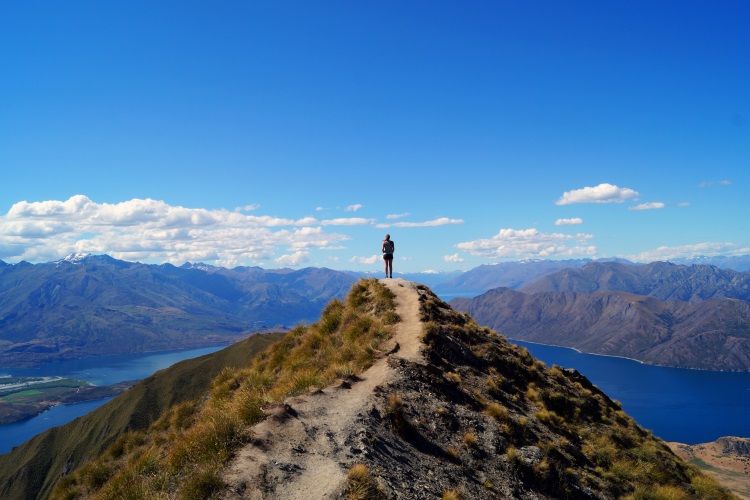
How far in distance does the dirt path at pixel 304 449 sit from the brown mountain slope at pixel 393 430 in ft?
0.15

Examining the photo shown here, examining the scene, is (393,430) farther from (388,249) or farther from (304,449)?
(388,249)

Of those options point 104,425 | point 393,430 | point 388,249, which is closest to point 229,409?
point 393,430

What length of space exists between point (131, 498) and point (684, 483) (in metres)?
28.5

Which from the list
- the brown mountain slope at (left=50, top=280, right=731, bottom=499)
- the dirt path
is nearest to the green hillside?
the brown mountain slope at (left=50, top=280, right=731, bottom=499)

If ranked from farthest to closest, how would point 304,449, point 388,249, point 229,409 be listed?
point 388,249 → point 229,409 → point 304,449

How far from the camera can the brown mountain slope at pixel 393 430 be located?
1348cm

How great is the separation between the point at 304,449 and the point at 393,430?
4.02 meters

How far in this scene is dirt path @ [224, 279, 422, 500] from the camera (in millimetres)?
12375

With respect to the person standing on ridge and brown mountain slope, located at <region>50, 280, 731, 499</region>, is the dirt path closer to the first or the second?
brown mountain slope, located at <region>50, 280, 731, 499</region>

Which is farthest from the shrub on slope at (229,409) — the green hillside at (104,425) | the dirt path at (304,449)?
the green hillside at (104,425)

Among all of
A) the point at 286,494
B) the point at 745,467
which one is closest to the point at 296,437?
the point at 286,494

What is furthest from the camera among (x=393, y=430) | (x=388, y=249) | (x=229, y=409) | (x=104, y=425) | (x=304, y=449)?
(x=104, y=425)

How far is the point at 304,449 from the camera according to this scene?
47.6ft

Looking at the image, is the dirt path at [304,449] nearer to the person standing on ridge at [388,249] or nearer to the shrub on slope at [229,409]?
the shrub on slope at [229,409]
